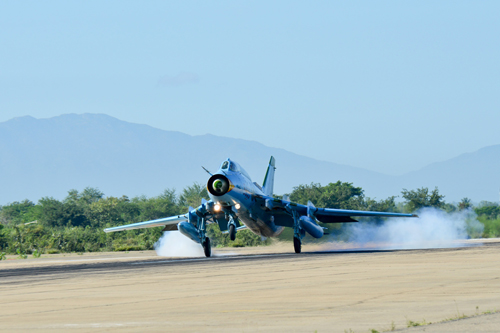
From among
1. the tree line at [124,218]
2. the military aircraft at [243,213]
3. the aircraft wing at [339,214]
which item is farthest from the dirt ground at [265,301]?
the tree line at [124,218]

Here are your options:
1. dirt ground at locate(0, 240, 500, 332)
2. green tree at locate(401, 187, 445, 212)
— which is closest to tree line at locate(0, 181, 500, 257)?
green tree at locate(401, 187, 445, 212)

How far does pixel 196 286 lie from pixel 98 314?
17.1ft

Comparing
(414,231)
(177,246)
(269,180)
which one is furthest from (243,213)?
(414,231)

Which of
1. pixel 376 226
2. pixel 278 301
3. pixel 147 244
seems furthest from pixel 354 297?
pixel 147 244

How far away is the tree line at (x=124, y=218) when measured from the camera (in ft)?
227

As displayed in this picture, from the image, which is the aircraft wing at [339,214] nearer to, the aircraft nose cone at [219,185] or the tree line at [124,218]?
the tree line at [124,218]

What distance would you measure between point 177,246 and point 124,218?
227ft

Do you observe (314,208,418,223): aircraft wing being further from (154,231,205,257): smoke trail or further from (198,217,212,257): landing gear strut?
(154,231,205,257): smoke trail

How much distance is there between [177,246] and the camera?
5122 centimetres

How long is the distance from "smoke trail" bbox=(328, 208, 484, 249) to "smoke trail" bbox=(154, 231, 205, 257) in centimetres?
1101

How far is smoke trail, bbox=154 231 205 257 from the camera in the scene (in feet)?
161

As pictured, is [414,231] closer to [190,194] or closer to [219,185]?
[219,185]

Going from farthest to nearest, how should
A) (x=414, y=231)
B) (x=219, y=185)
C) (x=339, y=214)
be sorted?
1. (x=414, y=231)
2. (x=339, y=214)
3. (x=219, y=185)

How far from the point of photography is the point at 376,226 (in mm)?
49312
